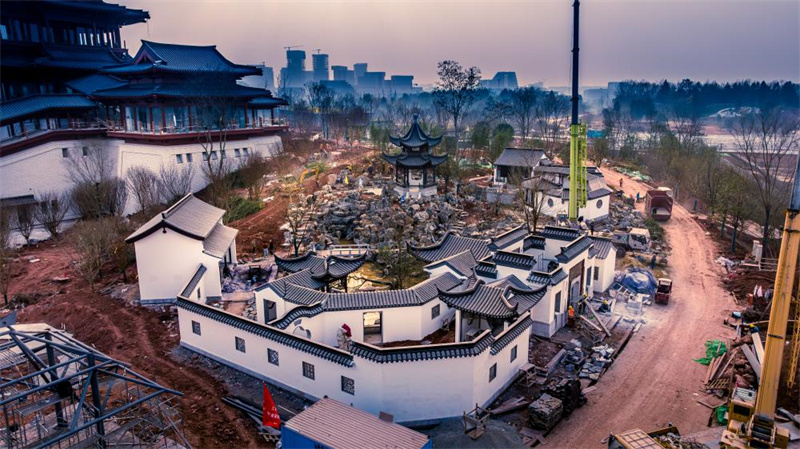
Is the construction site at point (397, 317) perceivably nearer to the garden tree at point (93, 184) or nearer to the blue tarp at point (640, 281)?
the blue tarp at point (640, 281)

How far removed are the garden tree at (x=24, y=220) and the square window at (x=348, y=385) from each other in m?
24.6

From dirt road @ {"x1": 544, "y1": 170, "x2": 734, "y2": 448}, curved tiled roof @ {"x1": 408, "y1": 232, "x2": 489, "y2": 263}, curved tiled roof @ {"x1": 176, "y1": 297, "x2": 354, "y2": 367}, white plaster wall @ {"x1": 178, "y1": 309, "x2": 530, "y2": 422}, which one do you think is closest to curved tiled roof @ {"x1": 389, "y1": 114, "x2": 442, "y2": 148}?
curved tiled roof @ {"x1": 408, "y1": 232, "x2": 489, "y2": 263}

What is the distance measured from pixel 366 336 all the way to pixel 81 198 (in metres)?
23.2

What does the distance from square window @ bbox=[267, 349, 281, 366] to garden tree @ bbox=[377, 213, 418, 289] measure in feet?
24.5

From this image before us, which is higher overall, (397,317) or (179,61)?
(179,61)

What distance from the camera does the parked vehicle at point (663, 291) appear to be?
2236cm

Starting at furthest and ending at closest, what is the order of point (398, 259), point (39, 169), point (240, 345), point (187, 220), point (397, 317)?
point (39, 169) → point (398, 259) → point (187, 220) → point (397, 317) → point (240, 345)

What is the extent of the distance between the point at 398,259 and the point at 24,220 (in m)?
22.0

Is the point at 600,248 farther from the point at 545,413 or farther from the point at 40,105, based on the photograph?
the point at 40,105

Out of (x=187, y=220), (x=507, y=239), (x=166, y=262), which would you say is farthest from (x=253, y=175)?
(x=507, y=239)

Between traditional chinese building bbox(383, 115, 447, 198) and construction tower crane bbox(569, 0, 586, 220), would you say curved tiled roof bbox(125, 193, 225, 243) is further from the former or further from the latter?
Result: construction tower crane bbox(569, 0, 586, 220)

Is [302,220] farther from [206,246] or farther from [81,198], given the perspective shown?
[81,198]

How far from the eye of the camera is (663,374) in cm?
1708

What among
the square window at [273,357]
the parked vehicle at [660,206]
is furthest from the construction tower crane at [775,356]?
the parked vehicle at [660,206]
